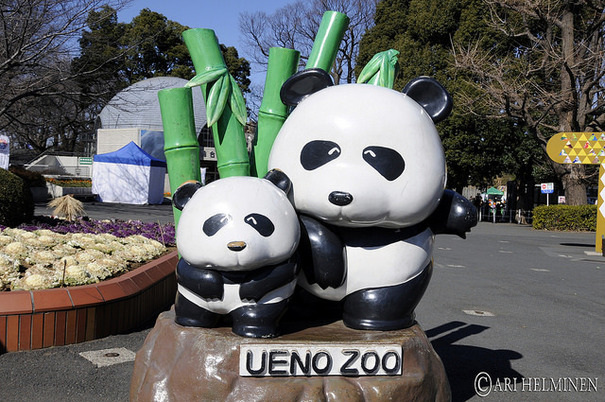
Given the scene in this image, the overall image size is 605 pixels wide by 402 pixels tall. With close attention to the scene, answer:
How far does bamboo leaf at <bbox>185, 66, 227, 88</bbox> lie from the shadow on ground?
2.60 m

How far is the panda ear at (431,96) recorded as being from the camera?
3.00 m

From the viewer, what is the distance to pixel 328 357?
8.38ft

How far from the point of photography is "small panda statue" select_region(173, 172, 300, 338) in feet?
8.10

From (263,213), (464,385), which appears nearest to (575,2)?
(464,385)

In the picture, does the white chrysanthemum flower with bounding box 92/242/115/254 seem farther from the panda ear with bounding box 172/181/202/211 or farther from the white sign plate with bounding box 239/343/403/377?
the white sign plate with bounding box 239/343/403/377

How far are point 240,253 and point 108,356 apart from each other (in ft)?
7.51

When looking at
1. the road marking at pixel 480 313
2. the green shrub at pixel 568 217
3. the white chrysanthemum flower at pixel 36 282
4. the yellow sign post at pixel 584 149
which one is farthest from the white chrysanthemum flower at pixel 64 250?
the green shrub at pixel 568 217

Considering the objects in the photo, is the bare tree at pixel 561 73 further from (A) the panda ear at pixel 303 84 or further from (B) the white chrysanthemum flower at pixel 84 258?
(A) the panda ear at pixel 303 84

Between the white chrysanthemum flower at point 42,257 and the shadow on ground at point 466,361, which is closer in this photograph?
the shadow on ground at point 466,361

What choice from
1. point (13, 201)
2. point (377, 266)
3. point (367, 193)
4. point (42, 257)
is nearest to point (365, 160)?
point (367, 193)

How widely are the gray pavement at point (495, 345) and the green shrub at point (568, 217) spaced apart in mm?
11939

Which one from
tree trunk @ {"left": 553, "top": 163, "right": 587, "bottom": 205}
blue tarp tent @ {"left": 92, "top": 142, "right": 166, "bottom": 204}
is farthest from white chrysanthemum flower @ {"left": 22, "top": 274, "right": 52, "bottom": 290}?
blue tarp tent @ {"left": 92, "top": 142, "right": 166, "bottom": 204}

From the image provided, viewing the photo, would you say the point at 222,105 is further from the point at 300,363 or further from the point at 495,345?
the point at 495,345

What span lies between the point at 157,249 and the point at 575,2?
1873cm
